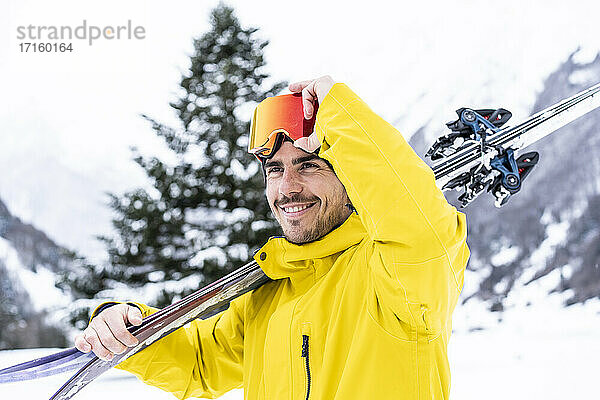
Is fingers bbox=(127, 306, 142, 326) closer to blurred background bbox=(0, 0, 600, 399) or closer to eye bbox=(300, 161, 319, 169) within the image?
eye bbox=(300, 161, 319, 169)

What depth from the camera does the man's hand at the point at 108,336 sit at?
1.02m

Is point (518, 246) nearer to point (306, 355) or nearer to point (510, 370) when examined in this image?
point (510, 370)

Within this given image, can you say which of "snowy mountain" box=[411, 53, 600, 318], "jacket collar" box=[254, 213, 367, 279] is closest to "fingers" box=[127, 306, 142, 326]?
"jacket collar" box=[254, 213, 367, 279]

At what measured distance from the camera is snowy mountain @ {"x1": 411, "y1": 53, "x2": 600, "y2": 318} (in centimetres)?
571

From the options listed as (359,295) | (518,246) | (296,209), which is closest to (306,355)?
(359,295)

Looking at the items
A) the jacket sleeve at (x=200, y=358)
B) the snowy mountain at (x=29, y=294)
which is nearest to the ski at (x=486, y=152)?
the jacket sleeve at (x=200, y=358)

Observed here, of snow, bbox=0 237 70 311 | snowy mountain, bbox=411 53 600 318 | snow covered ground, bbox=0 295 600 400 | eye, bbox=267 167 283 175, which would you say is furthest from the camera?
snowy mountain, bbox=411 53 600 318

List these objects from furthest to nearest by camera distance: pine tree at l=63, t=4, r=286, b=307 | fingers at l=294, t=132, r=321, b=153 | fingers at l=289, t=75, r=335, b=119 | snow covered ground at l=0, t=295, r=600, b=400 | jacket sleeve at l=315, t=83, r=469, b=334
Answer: pine tree at l=63, t=4, r=286, b=307 < snow covered ground at l=0, t=295, r=600, b=400 < fingers at l=294, t=132, r=321, b=153 < fingers at l=289, t=75, r=335, b=119 < jacket sleeve at l=315, t=83, r=469, b=334

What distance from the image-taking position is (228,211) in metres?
5.31

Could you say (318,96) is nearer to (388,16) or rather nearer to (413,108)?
(413,108)

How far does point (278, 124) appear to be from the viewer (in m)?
1.07

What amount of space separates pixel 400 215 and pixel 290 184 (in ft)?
1.25

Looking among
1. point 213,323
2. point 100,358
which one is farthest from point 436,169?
point 100,358

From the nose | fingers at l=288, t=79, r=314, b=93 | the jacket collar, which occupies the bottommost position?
the jacket collar
